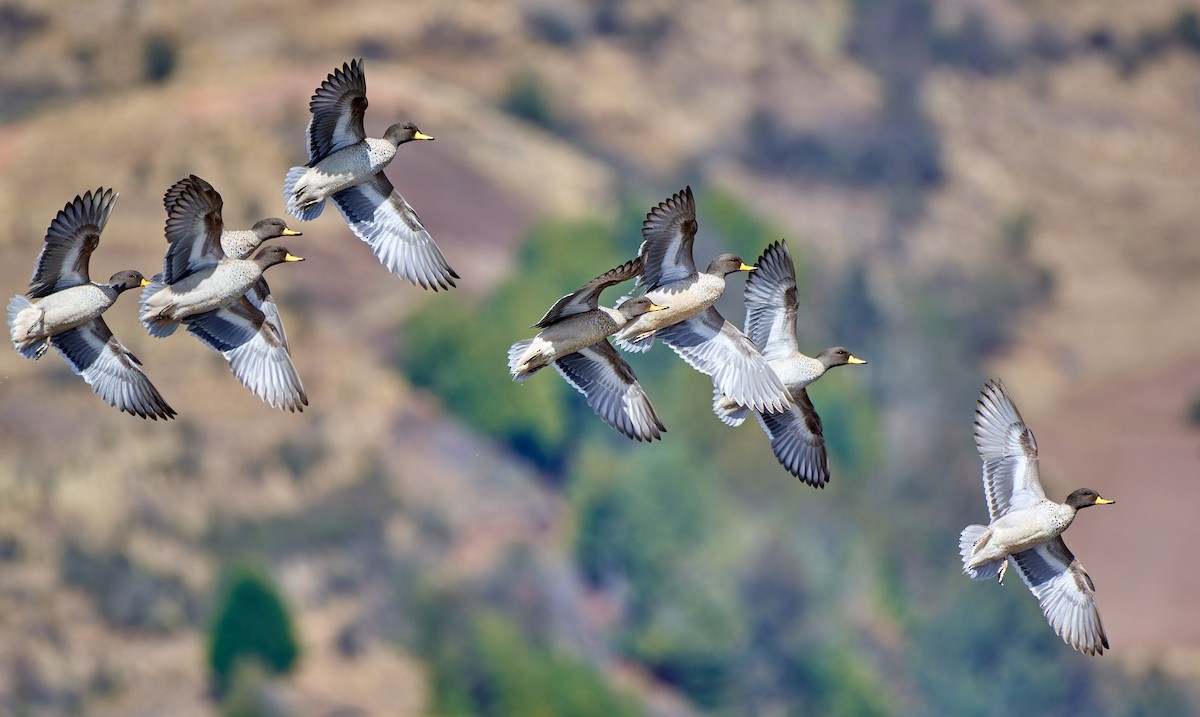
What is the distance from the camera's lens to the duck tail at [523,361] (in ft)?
85.4

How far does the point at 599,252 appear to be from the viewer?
114438 millimetres

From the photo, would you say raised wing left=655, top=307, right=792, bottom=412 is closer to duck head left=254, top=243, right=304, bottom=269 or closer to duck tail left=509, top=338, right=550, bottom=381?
duck tail left=509, top=338, right=550, bottom=381

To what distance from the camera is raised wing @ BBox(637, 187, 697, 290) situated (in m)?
26.6

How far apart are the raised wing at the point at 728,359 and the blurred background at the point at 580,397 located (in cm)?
5068

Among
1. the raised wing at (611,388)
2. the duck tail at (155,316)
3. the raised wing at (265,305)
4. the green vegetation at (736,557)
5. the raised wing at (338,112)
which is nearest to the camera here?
the duck tail at (155,316)

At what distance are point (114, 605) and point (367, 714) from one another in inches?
411

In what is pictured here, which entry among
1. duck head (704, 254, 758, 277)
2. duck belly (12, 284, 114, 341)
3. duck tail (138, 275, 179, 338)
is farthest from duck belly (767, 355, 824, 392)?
duck belly (12, 284, 114, 341)

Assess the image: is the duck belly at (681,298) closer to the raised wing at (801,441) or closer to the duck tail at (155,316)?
the raised wing at (801,441)

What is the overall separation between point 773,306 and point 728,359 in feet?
5.87

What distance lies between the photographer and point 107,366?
26859 millimetres

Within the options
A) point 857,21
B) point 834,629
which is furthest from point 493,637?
point 857,21

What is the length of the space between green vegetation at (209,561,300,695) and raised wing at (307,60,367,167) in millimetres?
52328

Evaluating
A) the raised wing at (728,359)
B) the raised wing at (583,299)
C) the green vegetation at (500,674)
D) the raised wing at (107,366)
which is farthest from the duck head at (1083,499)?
the green vegetation at (500,674)

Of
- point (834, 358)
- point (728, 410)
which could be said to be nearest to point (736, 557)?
point (834, 358)
